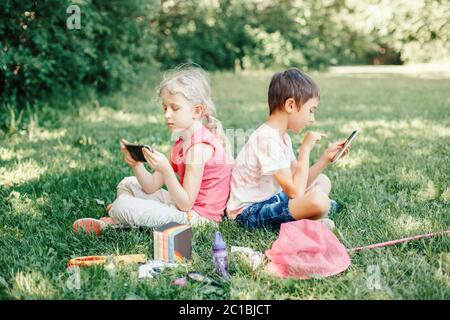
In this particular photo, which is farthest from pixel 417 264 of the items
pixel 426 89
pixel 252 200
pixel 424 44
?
pixel 424 44

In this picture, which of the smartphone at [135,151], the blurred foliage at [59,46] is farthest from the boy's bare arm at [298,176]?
the blurred foliage at [59,46]

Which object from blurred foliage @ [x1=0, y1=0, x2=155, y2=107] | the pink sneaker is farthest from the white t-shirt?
blurred foliage @ [x1=0, y1=0, x2=155, y2=107]

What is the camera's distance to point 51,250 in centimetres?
241

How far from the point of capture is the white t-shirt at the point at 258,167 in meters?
2.65

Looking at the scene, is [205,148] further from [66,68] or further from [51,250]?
[66,68]

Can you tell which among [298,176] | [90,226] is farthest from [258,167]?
[90,226]

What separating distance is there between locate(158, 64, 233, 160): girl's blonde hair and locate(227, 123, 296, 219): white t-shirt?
190 mm

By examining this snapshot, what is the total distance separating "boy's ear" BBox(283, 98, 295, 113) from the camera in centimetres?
265

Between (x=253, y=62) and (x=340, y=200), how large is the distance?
1291 centimetres

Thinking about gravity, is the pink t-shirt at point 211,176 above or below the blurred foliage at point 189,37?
below

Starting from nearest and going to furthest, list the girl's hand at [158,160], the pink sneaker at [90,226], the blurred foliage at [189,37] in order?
the girl's hand at [158,160], the pink sneaker at [90,226], the blurred foliage at [189,37]

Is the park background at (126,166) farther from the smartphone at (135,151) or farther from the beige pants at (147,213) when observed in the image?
the smartphone at (135,151)

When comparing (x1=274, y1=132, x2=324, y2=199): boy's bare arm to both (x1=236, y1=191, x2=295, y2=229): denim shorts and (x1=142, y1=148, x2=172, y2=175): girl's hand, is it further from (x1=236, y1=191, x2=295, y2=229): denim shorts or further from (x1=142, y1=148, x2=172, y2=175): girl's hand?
(x1=142, y1=148, x2=172, y2=175): girl's hand

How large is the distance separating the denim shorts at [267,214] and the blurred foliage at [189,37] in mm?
3811
